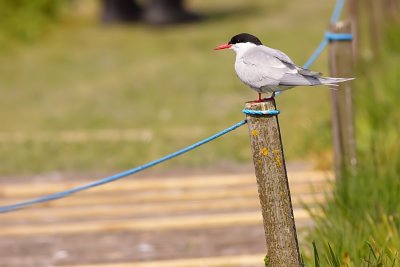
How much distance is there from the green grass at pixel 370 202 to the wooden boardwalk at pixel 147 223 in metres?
0.26

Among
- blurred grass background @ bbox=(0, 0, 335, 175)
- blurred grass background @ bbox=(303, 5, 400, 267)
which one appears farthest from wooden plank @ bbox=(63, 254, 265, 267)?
blurred grass background @ bbox=(0, 0, 335, 175)

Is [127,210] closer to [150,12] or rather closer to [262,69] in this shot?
[262,69]

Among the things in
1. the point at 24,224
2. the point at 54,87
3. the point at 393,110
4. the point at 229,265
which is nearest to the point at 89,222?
the point at 24,224

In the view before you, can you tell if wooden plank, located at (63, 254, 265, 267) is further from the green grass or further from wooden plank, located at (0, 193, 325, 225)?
wooden plank, located at (0, 193, 325, 225)

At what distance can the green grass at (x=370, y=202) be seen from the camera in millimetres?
4781

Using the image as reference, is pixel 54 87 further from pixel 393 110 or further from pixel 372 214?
pixel 372 214

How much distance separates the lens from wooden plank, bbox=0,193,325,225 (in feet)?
24.0

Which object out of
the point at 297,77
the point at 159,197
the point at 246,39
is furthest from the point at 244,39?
the point at 159,197

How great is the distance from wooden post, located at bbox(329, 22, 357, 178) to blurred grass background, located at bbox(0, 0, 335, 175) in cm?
145

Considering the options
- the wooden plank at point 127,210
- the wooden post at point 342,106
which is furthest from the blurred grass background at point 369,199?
the wooden plank at point 127,210

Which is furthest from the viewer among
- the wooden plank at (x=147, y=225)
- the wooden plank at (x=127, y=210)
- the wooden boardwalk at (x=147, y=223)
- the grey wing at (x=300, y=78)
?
the wooden plank at (x=127, y=210)

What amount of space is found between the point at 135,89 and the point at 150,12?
4.75 meters

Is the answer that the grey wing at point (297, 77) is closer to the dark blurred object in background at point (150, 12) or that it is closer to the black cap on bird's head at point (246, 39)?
the black cap on bird's head at point (246, 39)

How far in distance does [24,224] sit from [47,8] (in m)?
10.1
